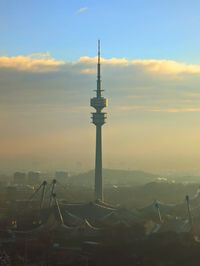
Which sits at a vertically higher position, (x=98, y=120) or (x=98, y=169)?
(x=98, y=120)

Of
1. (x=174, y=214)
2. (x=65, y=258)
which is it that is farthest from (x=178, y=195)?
(x=65, y=258)

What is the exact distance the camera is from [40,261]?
1312 inches

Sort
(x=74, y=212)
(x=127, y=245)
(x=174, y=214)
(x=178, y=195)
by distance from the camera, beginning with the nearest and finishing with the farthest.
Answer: (x=127, y=245) → (x=74, y=212) → (x=174, y=214) → (x=178, y=195)

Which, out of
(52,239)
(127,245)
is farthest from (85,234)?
(127,245)

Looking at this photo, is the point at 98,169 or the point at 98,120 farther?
the point at 98,120

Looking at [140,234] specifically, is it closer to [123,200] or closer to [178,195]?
[123,200]

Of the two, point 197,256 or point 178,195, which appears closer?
point 197,256

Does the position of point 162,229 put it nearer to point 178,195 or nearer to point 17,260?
point 17,260

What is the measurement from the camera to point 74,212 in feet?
184

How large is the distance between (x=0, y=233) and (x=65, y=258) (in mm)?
13098

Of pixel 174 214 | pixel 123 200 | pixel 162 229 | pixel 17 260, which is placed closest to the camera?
pixel 17 260

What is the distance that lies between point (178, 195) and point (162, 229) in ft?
168

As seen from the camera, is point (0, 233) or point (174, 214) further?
point (174, 214)

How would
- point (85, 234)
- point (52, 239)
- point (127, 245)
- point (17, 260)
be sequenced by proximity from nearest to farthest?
point (17, 260) → point (127, 245) → point (52, 239) → point (85, 234)
